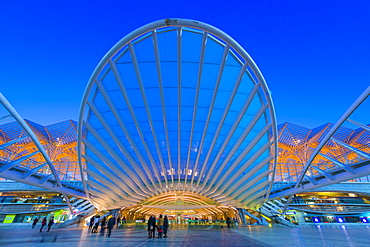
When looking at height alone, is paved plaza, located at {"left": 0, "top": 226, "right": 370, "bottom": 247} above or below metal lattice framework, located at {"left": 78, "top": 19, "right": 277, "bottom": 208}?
below

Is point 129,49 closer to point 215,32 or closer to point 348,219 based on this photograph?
point 215,32

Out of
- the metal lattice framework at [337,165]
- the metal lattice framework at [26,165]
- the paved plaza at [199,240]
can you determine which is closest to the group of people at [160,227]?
the paved plaza at [199,240]

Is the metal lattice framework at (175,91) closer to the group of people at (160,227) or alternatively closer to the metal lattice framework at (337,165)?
the metal lattice framework at (337,165)

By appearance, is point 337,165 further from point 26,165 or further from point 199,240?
point 26,165

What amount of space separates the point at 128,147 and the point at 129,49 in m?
11.1

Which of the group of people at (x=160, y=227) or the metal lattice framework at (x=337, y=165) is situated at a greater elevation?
the metal lattice framework at (x=337, y=165)

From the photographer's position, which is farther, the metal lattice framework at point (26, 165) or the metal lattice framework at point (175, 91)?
the metal lattice framework at point (26, 165)

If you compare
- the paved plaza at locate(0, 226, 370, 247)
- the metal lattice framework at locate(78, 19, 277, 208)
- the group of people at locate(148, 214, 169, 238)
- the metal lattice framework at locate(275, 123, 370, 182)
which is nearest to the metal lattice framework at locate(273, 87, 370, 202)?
the metal lattice framework at locate(78, 19, 277, 208)

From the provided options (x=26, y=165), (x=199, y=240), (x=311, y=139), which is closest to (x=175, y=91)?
(x=199, y=240)

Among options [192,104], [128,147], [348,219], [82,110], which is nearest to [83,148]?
[128,147]

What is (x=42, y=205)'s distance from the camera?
4447 centimetres

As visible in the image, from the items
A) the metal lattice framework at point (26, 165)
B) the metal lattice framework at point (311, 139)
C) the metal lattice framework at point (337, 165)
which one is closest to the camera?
the metal lattice framework at point (337, 165)

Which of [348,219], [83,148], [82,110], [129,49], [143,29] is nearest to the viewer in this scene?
[143,29]

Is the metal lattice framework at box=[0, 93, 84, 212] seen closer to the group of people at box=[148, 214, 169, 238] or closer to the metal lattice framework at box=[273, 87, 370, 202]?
the group of people at box=[148, 214, 169, 238]
